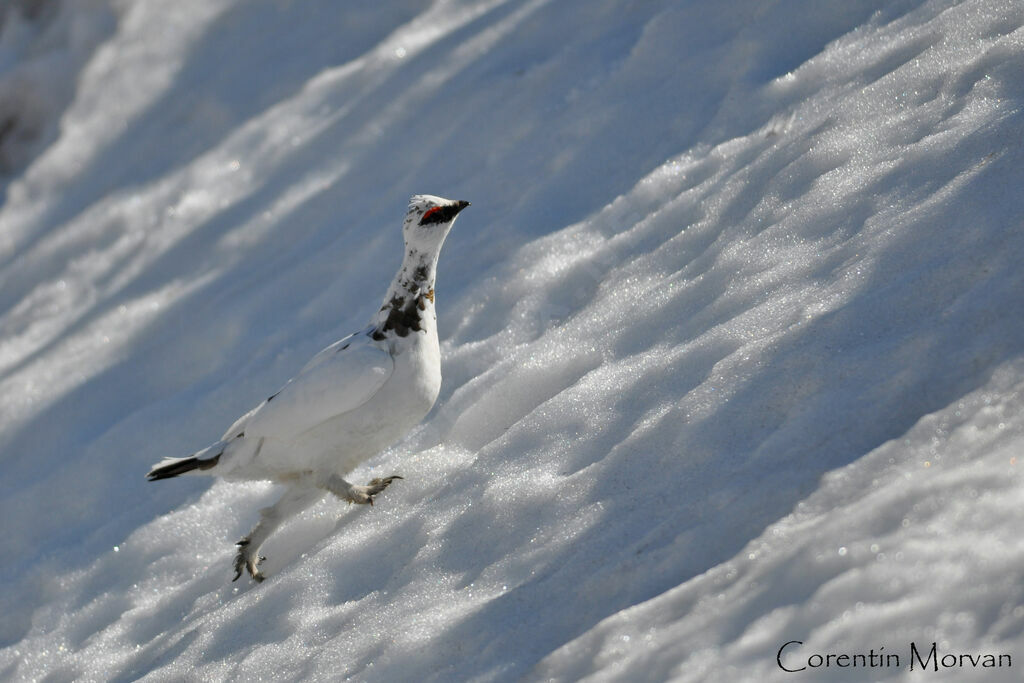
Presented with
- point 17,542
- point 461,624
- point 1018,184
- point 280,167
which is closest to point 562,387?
point 461,624

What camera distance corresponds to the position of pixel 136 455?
519 centimetres

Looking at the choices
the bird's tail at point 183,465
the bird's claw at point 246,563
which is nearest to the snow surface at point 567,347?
the bird's claw at point 246,563

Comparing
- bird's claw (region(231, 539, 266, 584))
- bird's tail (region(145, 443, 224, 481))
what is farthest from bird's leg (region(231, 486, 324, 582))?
bird's tail (region(145, 443, 224, 481))

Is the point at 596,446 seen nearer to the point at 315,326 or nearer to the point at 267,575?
the point at 267,575

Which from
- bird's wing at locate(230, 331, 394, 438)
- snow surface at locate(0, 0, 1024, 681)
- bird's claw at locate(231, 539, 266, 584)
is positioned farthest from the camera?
bird's claw at locate(231, 539, 266, 584)

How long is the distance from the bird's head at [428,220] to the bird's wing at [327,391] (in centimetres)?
44

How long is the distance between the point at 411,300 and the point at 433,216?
0.34 metres

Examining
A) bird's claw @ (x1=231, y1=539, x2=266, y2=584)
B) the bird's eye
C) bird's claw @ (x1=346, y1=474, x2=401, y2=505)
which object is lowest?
bird's claw @ (x1=231, y1=539, x2=266, y2=584)

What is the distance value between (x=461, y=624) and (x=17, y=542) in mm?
3146

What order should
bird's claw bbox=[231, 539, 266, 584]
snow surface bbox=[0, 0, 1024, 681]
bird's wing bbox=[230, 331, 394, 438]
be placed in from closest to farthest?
snow surface bbox=[0, 0, 1024, 681]
bird's wing bbox=[230, 331, 394, 438]
bird's claw bbox=[231, 539, 266, 584]

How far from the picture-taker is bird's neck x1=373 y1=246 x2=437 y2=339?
3926 millimetres

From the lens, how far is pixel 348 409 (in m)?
3.72

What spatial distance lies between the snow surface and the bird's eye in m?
0.71

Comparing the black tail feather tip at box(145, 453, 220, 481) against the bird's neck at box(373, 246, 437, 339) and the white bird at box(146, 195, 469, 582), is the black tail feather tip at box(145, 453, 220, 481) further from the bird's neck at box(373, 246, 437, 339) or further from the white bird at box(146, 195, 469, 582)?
the bird's neck at box(373, 246, 437, 339)
